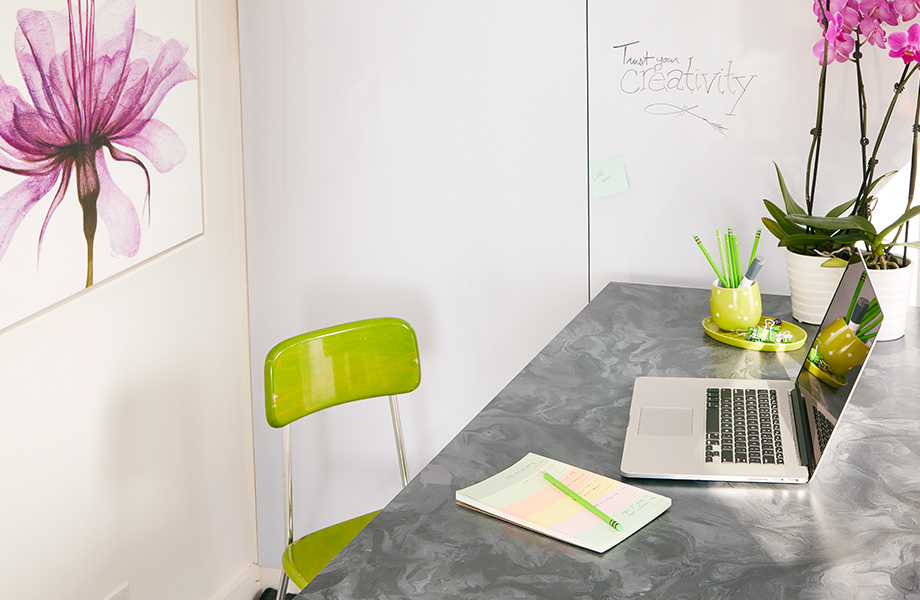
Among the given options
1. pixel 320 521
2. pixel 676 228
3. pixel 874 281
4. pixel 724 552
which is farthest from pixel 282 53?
pixel 724 552

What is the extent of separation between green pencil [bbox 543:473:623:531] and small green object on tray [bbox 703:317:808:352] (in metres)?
0.62

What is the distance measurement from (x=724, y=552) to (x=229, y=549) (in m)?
1.65

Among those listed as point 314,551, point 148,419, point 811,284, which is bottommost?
point 314,551

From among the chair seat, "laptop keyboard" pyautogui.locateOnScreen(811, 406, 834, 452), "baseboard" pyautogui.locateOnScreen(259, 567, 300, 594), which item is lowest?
"baseboard" pyautogui.locateOnScreen(259, 567, 300, 594)

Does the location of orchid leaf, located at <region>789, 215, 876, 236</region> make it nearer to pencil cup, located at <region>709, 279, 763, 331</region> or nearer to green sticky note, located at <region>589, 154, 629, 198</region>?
pencil cup, located at <region>709, 279, 763, 331</region>

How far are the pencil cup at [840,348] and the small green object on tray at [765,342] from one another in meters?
0.27

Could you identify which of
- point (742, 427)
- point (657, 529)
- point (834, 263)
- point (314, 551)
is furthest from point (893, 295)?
point (314, 551)

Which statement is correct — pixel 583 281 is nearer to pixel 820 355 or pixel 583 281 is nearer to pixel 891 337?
pixel 891 337

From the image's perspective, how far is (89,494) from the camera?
5.51 ft

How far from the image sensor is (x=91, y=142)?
1595 millimetres

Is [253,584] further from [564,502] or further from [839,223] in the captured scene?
[839,223]

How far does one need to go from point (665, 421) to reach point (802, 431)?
7.2 inches

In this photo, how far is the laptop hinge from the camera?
1071mm

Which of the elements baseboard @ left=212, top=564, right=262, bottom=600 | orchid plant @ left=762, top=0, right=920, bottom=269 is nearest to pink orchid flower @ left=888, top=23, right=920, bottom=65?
orchid plant @ left=762, top=0, right=920, bottom=269
